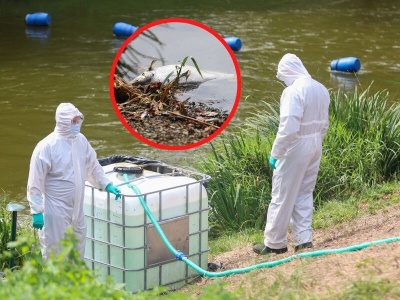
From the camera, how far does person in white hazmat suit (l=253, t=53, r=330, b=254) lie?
7.70m

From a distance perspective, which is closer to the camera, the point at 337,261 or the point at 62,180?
the point at 337,261

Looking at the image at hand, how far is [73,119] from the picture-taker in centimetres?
741

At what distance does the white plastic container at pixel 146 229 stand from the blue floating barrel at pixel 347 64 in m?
9.45

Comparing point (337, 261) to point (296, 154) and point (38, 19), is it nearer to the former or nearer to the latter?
point (296, 154)

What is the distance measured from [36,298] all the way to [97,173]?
3.26 metres

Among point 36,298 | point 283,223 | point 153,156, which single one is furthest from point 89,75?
point 36,298

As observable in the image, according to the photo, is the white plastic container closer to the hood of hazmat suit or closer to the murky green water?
the hood of hazmat suit

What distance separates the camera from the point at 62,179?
738 cm

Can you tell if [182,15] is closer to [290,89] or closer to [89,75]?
[89,75]

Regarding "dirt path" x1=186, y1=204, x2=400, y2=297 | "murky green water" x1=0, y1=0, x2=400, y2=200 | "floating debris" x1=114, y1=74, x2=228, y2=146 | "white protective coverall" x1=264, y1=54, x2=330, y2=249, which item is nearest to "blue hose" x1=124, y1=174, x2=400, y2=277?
"dirt path" x1=186, y1=204, x2=400, y2=297

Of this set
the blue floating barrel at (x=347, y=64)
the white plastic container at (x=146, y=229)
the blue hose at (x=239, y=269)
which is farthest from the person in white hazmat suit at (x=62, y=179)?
the blue floating barrel at (x=347, y=64)

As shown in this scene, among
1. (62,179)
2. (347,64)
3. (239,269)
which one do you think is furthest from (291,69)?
(347,64)

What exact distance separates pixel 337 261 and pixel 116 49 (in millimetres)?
12875

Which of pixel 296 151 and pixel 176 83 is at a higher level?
pixel 176 83
